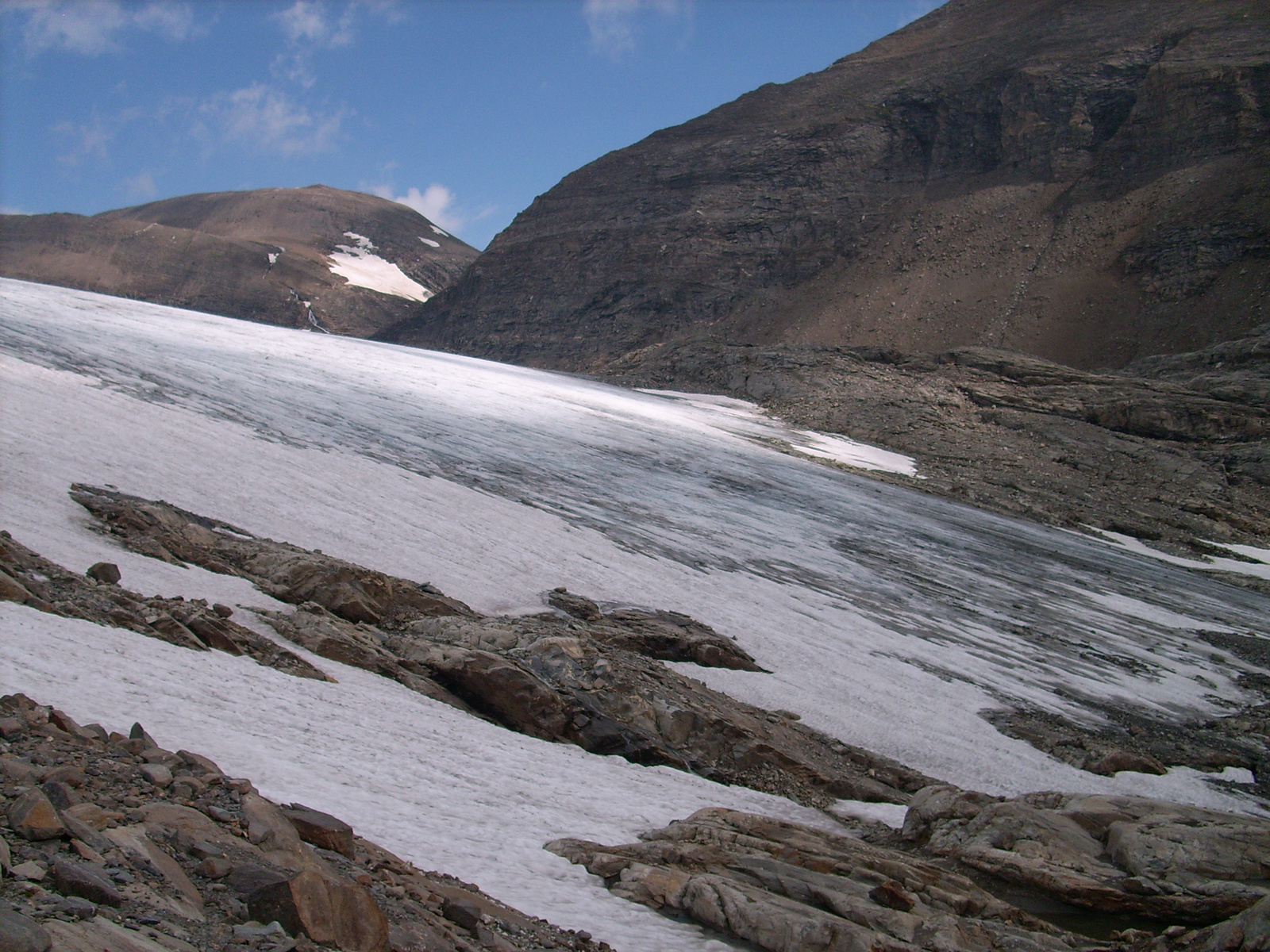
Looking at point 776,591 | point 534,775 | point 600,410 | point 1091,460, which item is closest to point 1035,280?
point 1091,460

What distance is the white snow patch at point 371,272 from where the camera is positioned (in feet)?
396

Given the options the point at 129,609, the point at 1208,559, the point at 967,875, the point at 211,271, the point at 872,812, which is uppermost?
the point at 211,271

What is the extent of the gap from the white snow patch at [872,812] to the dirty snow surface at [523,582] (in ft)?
0.23

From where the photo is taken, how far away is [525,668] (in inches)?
327

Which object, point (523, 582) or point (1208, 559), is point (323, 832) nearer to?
point (523, 582)

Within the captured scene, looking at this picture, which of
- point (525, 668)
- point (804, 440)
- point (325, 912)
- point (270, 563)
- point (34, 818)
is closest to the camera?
point (34, 818)

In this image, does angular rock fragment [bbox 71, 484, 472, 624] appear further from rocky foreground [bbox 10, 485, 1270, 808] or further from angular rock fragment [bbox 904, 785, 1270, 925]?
angular rock fragment [bbox 904, 785, 1270, 925]

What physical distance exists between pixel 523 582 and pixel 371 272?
125m

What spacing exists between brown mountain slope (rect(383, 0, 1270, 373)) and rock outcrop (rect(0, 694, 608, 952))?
4996cm

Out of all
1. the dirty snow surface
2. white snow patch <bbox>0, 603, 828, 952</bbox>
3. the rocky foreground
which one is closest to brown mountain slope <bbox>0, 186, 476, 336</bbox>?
the dirty snow surface

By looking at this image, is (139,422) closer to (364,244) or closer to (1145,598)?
(1145,598)

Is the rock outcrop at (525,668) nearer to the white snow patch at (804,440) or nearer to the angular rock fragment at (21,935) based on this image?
the angular rock fragment at (21,935)

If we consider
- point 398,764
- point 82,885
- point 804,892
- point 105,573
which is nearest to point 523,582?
point 105,573

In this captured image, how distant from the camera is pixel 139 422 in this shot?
13.7m
